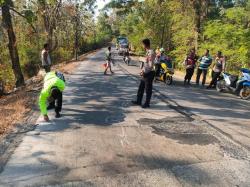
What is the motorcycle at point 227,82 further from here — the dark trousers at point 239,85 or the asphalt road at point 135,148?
the asphalt road at point 135,148

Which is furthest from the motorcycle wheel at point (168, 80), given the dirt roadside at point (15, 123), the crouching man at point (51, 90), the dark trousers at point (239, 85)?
the crouching man at point (51, 90)

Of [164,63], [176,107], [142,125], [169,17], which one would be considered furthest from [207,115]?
[169,17]

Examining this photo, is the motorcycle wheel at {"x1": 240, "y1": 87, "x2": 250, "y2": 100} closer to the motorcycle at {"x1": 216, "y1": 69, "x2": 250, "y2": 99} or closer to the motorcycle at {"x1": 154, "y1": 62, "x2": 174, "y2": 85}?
the motorcycle at {"x1": 216, "y1": 69, "x2": 250, "y2": 99}

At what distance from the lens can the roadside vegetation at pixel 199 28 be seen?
20.0 metres

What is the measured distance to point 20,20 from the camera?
3725 cm

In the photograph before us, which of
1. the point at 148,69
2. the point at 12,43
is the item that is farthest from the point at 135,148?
the point at 12,43

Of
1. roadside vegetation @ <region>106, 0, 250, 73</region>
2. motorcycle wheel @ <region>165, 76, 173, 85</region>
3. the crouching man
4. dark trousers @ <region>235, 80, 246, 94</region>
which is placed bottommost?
motorcycle wheel @ <region>165, 76, 173, 85</region>

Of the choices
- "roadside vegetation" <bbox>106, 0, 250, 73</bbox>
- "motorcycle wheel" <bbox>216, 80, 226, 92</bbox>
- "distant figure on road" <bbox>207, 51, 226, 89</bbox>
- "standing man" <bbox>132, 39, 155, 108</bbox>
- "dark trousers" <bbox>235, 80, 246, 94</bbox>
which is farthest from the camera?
"roadside vegetation" <bbox>106, 0, 250, 73</bbox>

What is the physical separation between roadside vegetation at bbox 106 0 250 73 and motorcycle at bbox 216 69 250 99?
4.95 metres

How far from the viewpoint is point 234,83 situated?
44.9ft

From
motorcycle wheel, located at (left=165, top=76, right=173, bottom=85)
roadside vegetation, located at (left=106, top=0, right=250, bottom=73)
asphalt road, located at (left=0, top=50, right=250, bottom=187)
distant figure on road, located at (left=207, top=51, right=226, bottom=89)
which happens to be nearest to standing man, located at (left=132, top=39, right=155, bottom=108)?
asphalt road, located at (left=0, top=50, right=250, bottom=187)

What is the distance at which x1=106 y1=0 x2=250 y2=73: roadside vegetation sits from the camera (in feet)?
65.5

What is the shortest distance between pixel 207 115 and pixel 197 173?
166 inches

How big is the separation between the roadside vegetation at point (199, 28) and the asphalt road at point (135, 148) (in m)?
10.4
